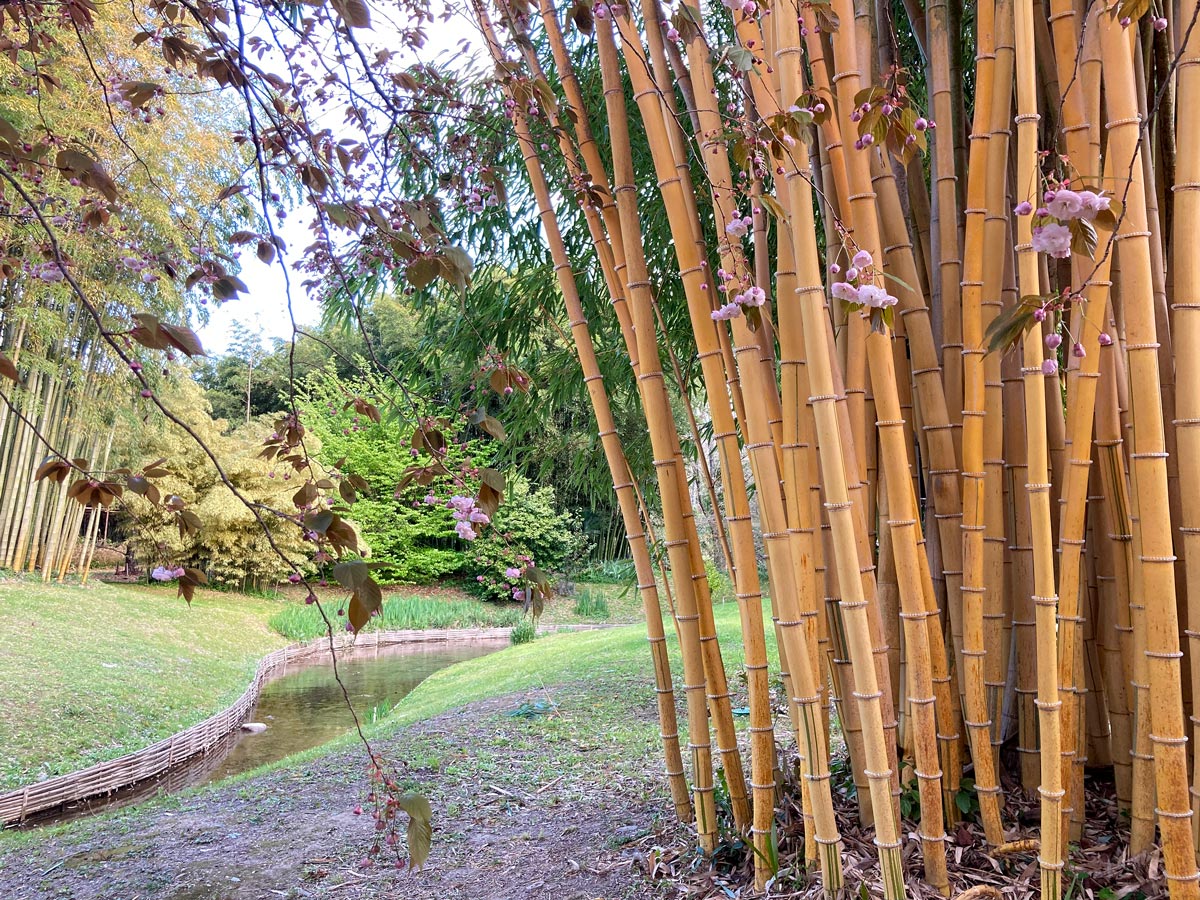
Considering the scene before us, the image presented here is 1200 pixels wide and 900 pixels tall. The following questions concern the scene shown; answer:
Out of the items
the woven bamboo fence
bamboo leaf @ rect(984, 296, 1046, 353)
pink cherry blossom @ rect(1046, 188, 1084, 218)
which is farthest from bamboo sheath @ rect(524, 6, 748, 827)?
the woven bamboo fence

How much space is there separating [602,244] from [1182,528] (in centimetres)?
107

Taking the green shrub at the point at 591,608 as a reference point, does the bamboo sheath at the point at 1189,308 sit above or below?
above

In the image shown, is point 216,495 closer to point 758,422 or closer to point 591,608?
point 591,608

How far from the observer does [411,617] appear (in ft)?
30.8

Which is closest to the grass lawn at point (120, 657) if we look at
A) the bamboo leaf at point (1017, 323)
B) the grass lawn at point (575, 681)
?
the grass lawn at point (575, 681)

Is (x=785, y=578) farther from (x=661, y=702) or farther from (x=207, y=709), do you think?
(x=207, y=709)

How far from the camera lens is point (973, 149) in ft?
4.13

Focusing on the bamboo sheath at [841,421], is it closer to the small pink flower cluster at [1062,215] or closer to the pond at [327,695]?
the small pink flower cluster at [1062,215]

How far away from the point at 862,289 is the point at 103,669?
6.02 m

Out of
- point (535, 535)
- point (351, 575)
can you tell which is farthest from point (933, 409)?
point (535, 535)

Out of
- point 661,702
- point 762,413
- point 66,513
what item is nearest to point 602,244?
point 762,413

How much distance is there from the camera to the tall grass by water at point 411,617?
8.67 meters

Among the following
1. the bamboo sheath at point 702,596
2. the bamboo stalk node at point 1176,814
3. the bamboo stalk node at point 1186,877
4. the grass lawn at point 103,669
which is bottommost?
the grass lawn at point 103,669

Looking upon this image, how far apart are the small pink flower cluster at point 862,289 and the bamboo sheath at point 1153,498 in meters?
0.44
